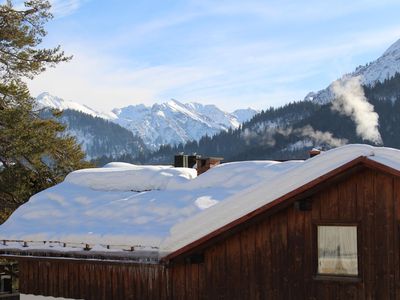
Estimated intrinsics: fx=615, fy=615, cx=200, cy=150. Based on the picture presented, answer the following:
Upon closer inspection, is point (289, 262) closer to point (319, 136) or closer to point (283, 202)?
point (283, 202)

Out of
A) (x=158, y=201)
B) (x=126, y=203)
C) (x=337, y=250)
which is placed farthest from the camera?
(x=126, y=203)

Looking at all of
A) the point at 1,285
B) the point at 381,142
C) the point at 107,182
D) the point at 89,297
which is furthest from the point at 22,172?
the point at 381,142

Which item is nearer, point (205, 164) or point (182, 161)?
point (205, 164)

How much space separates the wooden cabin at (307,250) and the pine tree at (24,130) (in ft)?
46.1

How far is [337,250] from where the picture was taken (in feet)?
37.0

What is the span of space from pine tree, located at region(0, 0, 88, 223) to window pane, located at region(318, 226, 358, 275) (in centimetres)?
1745

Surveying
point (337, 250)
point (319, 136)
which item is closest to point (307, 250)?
point (337, 250)

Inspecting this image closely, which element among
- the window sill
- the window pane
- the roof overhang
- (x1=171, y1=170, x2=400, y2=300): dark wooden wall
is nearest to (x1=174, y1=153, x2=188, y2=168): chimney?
(x1=171, y1=170, x2=400, y2=300): dark wooden wall

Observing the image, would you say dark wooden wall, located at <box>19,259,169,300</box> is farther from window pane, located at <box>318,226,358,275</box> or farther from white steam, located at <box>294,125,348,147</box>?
white steam, located at <box>294,125,348,147</box>

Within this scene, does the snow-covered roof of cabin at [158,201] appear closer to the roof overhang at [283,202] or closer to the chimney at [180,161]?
the roof overhang at [283,202]

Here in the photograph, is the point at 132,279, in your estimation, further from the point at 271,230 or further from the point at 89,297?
the point at 271,230

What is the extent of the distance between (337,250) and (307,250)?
1.82 ft

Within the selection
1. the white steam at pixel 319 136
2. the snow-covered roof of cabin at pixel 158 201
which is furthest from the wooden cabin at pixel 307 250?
the white steam at pixel 319 136

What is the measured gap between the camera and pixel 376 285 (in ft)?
35.7
